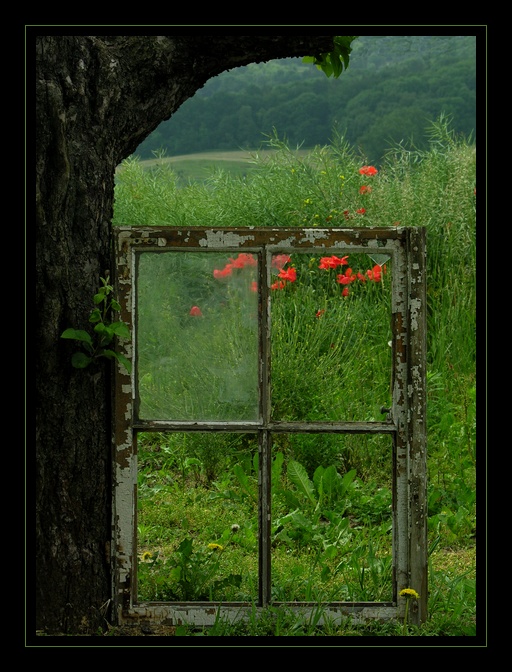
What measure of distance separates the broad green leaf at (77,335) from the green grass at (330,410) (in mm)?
260

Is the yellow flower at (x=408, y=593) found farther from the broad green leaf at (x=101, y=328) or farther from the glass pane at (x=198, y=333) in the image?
the broad green leaf at (x=101, y=328)

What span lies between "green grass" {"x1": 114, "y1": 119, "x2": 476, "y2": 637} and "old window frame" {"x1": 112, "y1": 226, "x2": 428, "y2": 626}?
0.23 feet

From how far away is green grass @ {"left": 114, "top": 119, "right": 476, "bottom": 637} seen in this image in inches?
93.7

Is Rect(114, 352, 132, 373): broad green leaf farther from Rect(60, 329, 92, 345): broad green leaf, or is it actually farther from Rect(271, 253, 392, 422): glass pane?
Rect(271, 253, 392, 422): glass pane

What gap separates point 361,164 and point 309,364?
7.83 ft

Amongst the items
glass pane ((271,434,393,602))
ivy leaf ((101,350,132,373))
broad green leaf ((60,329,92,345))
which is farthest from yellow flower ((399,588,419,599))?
broad green leaf ((60,329,92,345))

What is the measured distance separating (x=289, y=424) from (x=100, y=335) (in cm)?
57

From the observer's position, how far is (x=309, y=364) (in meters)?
3.70

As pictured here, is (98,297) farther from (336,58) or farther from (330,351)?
(330,351)

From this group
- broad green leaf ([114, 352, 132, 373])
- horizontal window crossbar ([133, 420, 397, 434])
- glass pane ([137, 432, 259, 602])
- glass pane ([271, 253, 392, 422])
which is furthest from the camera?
glass pane ([271, 253, 392, 422])

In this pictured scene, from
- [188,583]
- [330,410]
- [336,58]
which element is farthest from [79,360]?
[330,410]

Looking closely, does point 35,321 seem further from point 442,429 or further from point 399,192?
point 399,192

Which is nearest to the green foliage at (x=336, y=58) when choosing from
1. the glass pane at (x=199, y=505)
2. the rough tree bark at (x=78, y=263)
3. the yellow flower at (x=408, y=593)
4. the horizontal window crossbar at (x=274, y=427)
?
the rough tree bark at (x=78, y=263)

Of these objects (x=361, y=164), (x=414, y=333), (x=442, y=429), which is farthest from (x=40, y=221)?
(x=361, y=164)
